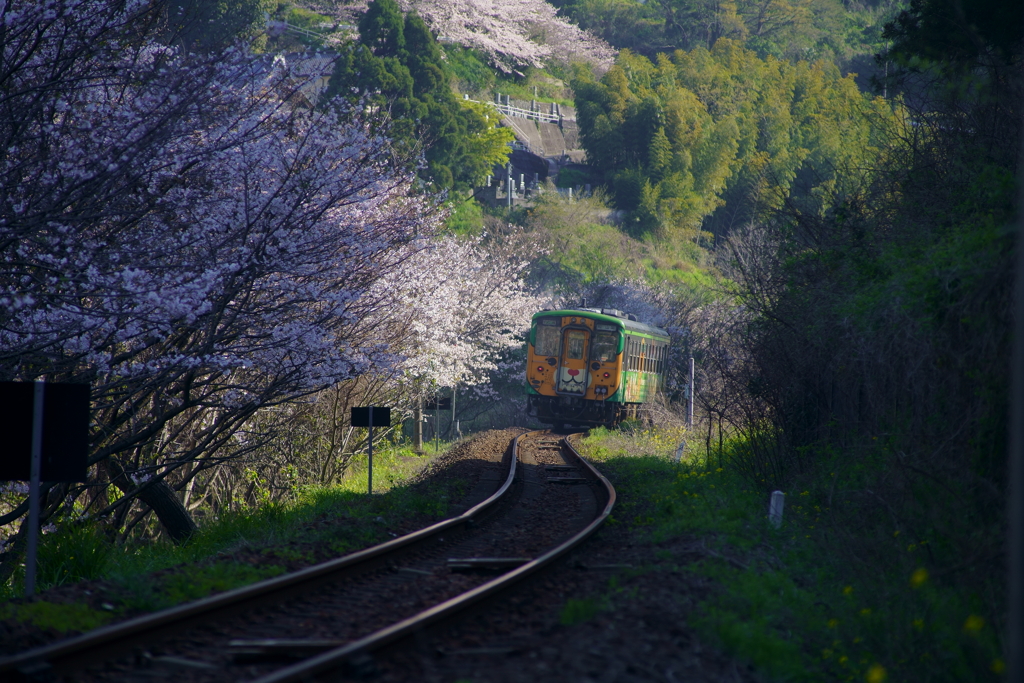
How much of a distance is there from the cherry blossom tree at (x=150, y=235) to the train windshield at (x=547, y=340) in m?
11.8

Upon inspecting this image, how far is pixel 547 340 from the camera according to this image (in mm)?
23484

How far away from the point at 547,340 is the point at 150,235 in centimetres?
1478

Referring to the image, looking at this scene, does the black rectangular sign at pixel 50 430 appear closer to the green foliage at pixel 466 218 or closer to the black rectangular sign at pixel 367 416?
the black rectangular sign at pixel 367 416

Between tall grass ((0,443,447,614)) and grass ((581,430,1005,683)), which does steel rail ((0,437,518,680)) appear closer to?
tall grass ((0,443,447,614))

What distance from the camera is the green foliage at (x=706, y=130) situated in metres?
50.2

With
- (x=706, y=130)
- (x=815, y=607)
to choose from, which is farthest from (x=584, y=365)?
(x=706, y=130)

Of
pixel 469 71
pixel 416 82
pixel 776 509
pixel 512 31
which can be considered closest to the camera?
pixel 776 509

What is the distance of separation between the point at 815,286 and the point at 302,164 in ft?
21.6

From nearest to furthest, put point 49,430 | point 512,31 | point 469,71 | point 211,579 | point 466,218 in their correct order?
point 211,579 < point 49,430 < point 466,218 < point 469,71 < point 512,31

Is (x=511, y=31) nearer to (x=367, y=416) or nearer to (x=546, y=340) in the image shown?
(x=546, y=340)

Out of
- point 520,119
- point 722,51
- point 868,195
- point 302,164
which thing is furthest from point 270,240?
point 722,51

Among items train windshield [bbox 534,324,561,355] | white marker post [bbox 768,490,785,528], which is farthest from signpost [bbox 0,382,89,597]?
train windshield [bbox 534,324,561,355]

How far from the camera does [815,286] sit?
1170 cm

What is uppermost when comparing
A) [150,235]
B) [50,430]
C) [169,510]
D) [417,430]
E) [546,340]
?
[150,235]
